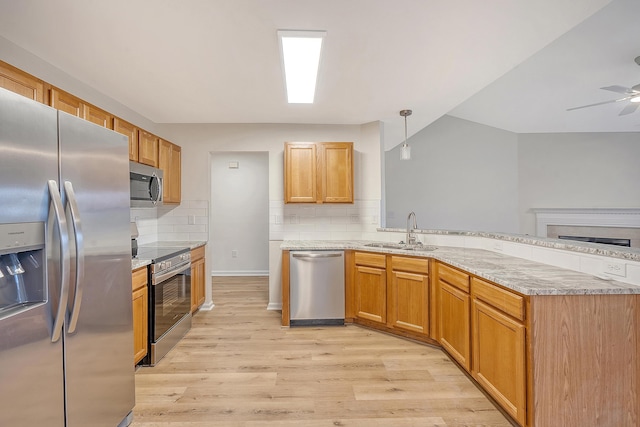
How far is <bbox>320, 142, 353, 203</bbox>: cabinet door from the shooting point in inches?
143

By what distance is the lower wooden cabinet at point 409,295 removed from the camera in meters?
2.73

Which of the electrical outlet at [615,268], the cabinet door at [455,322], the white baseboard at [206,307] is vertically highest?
the electrical outlet at [615,268]

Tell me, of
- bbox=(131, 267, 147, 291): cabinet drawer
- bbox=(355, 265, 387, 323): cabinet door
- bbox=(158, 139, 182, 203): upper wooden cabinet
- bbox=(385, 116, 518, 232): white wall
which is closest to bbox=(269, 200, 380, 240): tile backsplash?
bbox=(355, 265, 387, 323): cabinet door

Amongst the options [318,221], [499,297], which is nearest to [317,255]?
[318,221]

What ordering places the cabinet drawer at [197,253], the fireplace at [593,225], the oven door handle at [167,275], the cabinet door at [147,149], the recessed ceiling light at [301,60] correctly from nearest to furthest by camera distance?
1. the recessed ceiling light at [301,60]
2. the oven door handle at [167,275]
3. the cabinet door at [147,149]
4. the cabinet drawer at [197,253]
5. the fireplace at [593,225]

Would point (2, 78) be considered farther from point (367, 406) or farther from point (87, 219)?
point (367, 406)

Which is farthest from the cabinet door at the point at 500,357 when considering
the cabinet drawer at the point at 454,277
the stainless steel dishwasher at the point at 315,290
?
the stainless steel dishwasher at the point at 315,290

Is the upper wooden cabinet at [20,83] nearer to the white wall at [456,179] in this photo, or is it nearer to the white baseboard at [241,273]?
the white baseboard at [241,273]

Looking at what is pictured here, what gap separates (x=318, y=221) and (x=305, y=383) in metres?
2.13

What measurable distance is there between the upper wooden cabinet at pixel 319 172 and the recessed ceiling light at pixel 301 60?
743mm

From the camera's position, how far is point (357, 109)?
336cm

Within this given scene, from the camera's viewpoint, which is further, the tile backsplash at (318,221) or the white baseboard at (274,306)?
the tile backsplash at (318,221)

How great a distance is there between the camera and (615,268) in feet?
5.45

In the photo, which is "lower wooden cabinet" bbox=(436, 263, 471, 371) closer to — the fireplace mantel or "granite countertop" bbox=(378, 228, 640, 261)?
"granite countertop" bbox=(378, 228, 640, 261)
